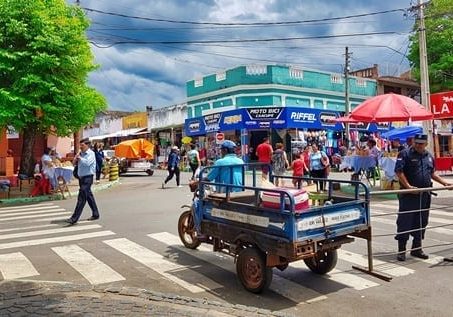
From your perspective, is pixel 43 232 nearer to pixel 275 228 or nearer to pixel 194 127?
pixel 275 228

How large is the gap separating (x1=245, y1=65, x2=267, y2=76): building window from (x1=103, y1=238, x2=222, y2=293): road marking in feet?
89.7

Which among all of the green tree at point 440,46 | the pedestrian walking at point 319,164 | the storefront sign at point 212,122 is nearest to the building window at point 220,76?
the storefront sign at point 212,122

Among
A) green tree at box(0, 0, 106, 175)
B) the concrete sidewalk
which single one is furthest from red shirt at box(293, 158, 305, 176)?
green tree at box(0, 0, 106, 175)

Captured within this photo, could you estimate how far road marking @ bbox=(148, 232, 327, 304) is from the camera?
19.5 feet

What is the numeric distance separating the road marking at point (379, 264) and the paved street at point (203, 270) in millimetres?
13

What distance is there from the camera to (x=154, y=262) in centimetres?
771

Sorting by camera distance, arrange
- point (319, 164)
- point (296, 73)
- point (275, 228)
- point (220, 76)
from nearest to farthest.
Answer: point (275, 228)
point (319, 164)
point (296, 73)
point (220, 76)

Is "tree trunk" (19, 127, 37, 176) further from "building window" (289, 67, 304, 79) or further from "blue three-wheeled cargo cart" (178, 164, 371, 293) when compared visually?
"building window" (289, 67, 304, 79)

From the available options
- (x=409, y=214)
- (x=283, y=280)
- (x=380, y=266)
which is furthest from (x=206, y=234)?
(x=409, y=214)

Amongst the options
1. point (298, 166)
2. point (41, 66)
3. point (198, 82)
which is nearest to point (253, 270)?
point (298, 166)

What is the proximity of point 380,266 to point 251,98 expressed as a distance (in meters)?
28.9

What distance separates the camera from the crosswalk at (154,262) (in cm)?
647

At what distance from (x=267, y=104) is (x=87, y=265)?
2865 centimetres

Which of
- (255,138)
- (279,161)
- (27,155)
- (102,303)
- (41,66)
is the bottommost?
(102,303)
